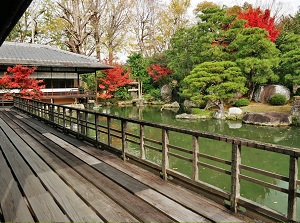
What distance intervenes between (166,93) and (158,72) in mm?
2484

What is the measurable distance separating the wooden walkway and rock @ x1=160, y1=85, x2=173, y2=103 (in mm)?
22877

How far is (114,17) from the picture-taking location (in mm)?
31578

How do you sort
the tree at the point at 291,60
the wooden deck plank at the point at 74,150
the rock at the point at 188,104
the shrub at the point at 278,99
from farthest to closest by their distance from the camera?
the rock at the point at 188,104, the shrub at the point at 278,99, the tree at the point at 291,60, the wooden deck plank at the point at 74,150

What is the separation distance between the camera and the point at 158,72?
27.1 m

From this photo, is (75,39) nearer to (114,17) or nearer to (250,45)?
(114,17)

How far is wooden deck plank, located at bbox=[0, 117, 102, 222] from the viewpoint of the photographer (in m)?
2.53

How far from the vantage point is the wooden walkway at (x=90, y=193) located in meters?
2.52

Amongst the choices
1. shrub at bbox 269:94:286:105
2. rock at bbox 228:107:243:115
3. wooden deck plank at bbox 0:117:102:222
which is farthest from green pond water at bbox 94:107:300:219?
shrub at bbox 269:94:286:105

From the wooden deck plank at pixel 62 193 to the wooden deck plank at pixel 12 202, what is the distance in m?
0.35

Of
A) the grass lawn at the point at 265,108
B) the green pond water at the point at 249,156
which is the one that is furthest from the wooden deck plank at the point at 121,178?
the grass lawn at the point at 265,108

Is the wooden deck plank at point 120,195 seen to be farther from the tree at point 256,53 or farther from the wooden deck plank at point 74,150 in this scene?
the tree at point 256,53

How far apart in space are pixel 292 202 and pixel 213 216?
29.0 inches

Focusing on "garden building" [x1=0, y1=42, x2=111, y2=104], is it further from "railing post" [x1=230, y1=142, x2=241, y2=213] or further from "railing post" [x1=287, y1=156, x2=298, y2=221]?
"railing post" [x1=287, y1=156, x2=298, y2=221]

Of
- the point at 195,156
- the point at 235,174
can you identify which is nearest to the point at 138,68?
the point at 195,156
